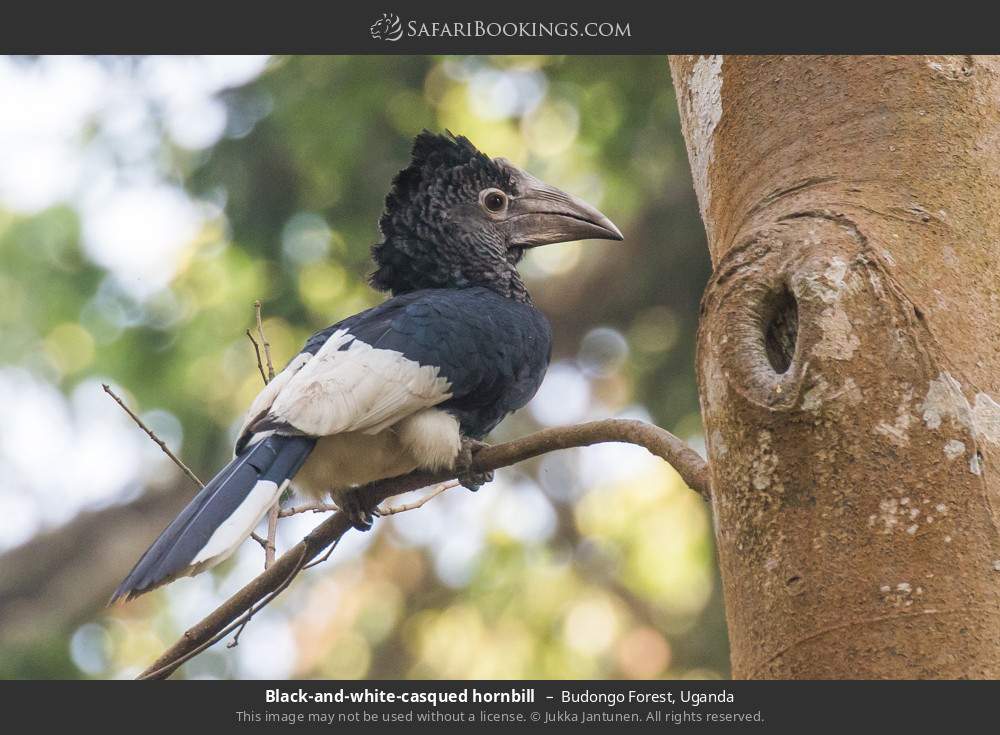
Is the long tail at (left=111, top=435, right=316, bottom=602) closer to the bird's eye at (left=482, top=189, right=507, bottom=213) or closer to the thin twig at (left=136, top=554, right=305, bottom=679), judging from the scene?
the thin twig at (left=136, top=554, right=305, bottom=679)

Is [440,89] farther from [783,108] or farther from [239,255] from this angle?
[783,108]

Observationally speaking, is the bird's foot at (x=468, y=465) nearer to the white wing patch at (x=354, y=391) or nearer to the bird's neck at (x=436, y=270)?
the white wing patch at (x=354, y=391)

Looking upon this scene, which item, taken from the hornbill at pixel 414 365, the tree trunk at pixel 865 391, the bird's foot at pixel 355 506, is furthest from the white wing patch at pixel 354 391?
the tree trunk at pixel 865 391

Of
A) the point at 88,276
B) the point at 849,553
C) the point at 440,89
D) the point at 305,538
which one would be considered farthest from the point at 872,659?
the point at 88,276

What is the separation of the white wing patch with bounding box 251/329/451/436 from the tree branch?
228mm

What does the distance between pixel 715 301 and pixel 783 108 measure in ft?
1.80

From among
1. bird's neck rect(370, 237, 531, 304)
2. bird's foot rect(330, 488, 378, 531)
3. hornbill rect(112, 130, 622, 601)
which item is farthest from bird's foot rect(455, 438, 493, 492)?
bird's neck rect(370, 237, 531, 304)

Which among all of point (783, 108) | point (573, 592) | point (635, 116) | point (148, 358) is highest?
point (635, 116)

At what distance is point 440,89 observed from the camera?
5.95 metres

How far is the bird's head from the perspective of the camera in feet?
12.7

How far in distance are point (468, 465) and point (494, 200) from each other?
1.31 m

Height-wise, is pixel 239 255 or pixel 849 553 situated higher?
pixel 239 255

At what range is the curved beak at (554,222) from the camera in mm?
4027
